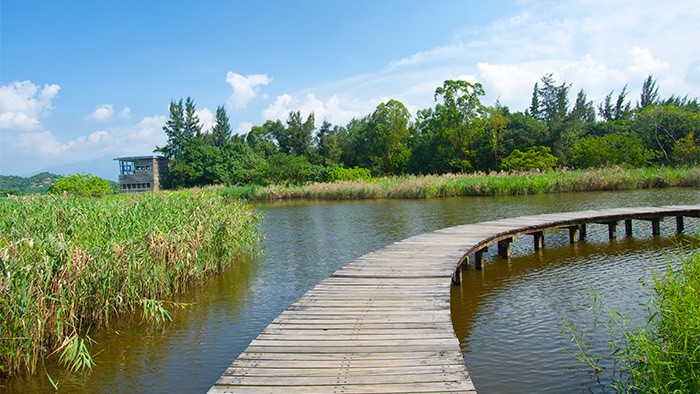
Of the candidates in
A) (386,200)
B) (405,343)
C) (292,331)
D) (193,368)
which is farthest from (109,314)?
(386,200)

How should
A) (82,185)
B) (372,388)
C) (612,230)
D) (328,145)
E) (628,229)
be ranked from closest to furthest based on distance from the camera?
1. (372,388)
2. (612,230)
3. (628,229)
4. (82,185)
5. (328,145)

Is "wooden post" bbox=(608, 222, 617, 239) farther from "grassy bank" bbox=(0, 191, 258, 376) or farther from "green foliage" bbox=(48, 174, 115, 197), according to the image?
"green foliage" bbox=(48, 174, 115, 197)

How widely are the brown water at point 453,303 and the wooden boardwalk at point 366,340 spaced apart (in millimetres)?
648

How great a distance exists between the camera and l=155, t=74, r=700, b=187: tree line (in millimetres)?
32156

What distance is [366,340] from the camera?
177 inches

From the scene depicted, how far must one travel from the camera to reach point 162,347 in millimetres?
5969

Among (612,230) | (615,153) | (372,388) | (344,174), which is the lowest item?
(372,388)

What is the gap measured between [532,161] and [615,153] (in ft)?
15.5

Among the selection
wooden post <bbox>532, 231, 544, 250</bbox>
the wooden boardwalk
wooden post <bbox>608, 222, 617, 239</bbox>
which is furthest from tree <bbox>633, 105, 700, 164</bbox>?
the wooden boardwalk

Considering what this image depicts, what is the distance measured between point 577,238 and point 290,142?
44187 millimetres

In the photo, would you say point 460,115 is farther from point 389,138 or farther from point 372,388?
point 372,388

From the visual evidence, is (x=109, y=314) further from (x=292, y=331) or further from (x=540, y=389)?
(x=540, y=389)

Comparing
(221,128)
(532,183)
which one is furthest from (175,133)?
(532,183)

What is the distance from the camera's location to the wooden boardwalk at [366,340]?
11.9 ft
